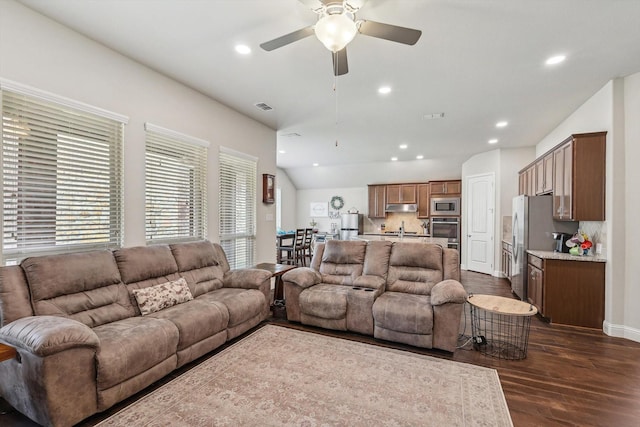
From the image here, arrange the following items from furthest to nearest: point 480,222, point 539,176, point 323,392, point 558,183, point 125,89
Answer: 1. point 480,222
2. point 539,176
3. point 558,183
4. point 125,89
5. point 323,392

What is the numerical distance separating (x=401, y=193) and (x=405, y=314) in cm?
660

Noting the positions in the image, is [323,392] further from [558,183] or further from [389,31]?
[558,183]

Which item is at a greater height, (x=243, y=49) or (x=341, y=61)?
(x=243, y=49)

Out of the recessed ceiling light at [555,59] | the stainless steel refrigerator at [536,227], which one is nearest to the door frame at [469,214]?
the stainless steel refrigerator at [536,227]

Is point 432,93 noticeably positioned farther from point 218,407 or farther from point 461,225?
point 461,225

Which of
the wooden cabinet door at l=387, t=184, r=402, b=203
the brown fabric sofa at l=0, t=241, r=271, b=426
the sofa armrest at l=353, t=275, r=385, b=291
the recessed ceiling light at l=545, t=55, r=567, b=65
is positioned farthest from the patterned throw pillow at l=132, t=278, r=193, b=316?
the wooden cabinet door at l=387, t=184, r=402, b=203

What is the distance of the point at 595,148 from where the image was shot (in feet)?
11.5

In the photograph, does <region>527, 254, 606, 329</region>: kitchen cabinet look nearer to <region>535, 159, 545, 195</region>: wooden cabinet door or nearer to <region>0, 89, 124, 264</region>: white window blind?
<region>535, 159, 545, 195</region>: wooden cabinet door

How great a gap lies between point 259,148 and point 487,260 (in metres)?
5.75

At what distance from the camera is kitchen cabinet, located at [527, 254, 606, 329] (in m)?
3.47

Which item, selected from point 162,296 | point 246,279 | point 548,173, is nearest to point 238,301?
point 246,279

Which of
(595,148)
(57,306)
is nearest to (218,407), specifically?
(57,306)

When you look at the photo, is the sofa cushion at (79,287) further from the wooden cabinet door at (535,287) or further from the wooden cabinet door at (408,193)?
the wooden cabinet door at (408,193)

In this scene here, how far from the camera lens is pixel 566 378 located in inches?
95.9
